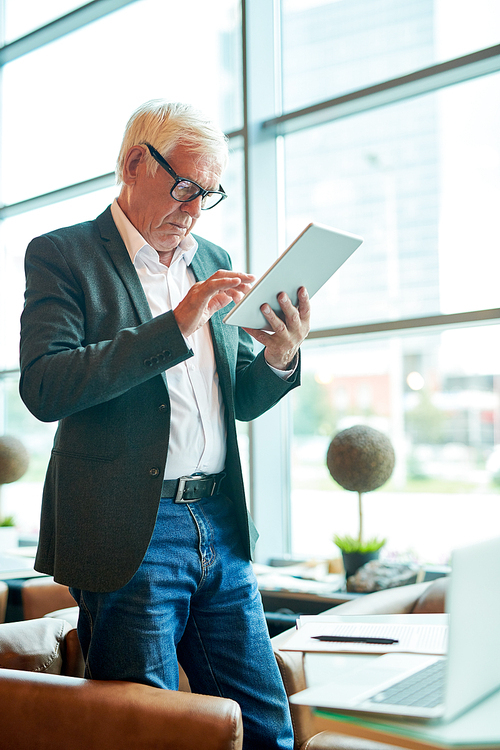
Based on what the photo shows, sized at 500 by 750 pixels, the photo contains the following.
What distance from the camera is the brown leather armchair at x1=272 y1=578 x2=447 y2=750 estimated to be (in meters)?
1.48

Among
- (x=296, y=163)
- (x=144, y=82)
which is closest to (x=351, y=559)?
(x=296, y=163)

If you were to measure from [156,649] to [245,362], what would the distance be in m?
0.70

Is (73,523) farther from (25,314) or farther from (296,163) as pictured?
(296,163)

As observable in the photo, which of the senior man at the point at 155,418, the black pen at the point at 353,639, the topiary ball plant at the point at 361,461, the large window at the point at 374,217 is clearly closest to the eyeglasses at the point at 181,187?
the senior man at the point at 155,418

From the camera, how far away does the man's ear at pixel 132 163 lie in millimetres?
1456

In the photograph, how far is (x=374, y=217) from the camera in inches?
117

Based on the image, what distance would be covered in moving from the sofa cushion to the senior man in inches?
10.4

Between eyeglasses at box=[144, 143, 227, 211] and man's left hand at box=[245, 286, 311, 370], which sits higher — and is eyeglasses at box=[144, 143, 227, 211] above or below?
above

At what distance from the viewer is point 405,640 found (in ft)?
3.05

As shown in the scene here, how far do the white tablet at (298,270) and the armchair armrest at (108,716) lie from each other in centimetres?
66

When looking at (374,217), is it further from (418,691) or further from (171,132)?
(418,691)

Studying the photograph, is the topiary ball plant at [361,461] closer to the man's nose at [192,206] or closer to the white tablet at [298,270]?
the white tablet at [298,270]

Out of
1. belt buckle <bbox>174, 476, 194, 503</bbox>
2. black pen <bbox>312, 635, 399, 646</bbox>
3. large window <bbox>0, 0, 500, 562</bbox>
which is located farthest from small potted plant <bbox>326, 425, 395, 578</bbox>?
black pen <bbox>312, 635, 399, 646</bbox>

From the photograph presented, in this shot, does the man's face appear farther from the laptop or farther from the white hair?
the laptop
